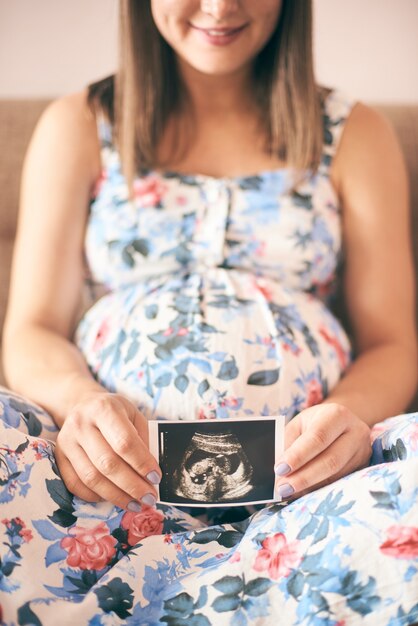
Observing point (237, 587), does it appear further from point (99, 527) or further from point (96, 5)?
point (96, 5)

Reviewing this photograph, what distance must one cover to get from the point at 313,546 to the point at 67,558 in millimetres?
287

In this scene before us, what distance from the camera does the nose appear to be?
121cm

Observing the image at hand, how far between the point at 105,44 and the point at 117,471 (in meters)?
1.25

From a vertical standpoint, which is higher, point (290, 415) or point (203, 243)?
point (203, 243)

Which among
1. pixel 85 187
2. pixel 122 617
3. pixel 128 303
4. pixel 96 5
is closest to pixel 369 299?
pixel 128 303

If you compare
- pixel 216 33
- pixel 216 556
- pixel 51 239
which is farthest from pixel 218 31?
pixel 216 556

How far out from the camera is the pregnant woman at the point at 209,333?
0.80m

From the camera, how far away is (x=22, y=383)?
1.18m

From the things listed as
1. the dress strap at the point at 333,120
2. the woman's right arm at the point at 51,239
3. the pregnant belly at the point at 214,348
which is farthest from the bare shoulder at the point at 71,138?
the dress strap at the point at 333,120

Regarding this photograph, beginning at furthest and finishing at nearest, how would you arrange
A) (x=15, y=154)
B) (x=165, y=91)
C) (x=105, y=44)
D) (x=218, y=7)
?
(x=105, y=44), (x=15, y=154), (x=165, y=91), (x=218, y=7)

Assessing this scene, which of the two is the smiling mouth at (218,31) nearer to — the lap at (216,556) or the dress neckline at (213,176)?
the dress neckline at (213,176)

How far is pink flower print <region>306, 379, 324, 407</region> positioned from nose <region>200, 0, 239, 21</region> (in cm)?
62

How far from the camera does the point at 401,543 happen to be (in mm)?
759

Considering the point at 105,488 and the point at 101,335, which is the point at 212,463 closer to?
the point at 105,488
